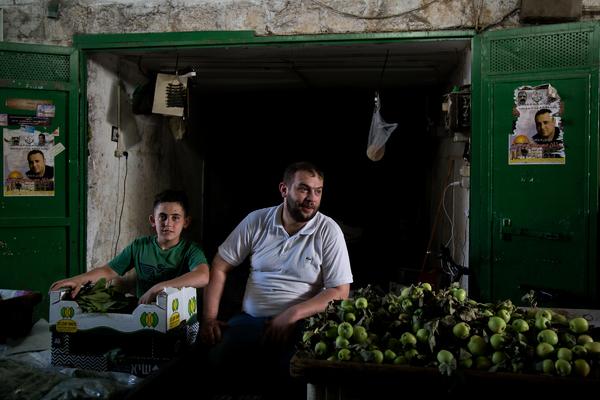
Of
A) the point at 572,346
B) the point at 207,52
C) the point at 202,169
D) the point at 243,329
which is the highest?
the point at 207,52

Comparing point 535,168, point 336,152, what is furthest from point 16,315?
point 336,152

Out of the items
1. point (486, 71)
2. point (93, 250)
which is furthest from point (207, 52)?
point (486, 71)

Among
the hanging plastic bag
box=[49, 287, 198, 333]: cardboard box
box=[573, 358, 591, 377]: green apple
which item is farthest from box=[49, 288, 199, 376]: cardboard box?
the hanging plastic bag

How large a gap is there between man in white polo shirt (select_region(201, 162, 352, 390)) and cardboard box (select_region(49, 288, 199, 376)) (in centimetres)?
51

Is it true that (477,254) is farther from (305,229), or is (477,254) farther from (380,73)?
(380,73)

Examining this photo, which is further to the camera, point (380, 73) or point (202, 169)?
point (202, 169)

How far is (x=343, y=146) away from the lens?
30.9 feet

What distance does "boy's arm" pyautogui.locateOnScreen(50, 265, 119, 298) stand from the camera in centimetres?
301

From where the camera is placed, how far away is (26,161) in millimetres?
4719

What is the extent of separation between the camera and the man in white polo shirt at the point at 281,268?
3268 millimetres

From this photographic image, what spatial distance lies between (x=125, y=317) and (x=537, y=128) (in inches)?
125

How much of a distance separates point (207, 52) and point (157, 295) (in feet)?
10.2

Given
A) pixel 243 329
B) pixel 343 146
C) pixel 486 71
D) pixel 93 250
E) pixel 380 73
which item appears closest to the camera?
pixel 243 329

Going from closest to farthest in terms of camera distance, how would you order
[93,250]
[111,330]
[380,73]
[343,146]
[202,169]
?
[111,330] → [93,250] → [380,73] → [202,169] → [343,146]
